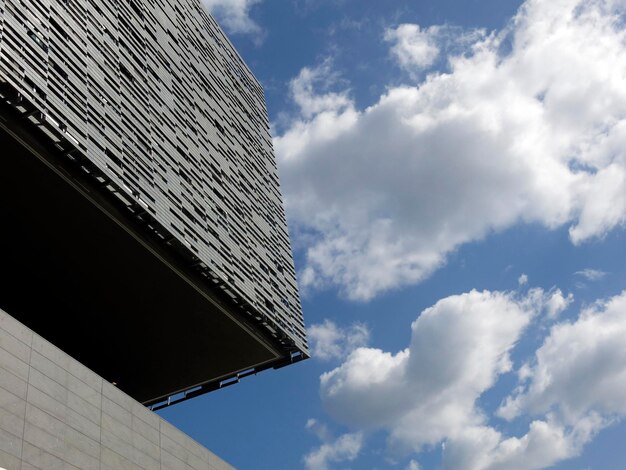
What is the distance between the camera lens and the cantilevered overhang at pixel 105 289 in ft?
96.2

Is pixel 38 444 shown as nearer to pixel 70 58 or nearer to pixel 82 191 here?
pixel 82 191

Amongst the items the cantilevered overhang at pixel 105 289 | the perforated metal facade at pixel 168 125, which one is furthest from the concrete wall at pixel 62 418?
the perforated metal facade at pixel 168 125

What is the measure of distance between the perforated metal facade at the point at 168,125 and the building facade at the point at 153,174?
9 centimetres

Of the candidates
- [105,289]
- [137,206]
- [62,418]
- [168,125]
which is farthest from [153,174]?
[62,418]

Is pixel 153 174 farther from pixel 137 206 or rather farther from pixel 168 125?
pixel 168 125

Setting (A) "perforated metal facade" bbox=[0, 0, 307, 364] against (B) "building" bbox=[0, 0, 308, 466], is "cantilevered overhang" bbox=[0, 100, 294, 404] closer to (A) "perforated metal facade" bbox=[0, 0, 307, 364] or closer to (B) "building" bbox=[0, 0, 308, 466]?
(B) "building" bbox=[0, 0, 308, 466]

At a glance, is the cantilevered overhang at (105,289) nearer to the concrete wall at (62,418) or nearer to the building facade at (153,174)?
the building facade at (153,174)

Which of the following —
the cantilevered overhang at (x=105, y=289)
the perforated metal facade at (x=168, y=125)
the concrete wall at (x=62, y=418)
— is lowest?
the concrete wall at (x=62, y=418)

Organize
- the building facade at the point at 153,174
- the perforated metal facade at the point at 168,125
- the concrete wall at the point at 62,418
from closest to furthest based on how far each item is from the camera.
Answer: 1. the concrete wall at the point at 62,418
2. the building facade at the point at 153,174
3. the perforated metal facade at the point at 168,125

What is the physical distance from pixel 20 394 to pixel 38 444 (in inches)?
57.6

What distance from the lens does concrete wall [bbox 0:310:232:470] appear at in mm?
19922

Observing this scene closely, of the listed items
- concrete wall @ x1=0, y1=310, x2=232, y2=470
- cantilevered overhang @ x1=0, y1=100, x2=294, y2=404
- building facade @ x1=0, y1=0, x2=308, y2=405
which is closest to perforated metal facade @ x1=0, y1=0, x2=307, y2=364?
building facade @ x1=0, y1=0, x2=308, y2=405

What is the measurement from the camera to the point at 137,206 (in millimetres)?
31984

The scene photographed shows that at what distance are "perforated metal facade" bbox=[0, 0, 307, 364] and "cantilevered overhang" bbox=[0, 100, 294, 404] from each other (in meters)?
0.78
